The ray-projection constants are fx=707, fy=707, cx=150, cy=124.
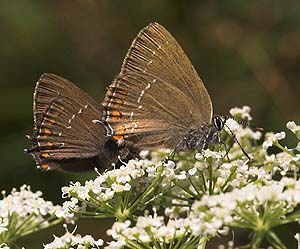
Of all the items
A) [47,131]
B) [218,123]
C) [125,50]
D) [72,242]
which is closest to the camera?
[72,242]

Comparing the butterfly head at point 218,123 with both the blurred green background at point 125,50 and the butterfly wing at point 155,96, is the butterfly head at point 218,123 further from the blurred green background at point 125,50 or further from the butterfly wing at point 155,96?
the blurred green background at point 125,50

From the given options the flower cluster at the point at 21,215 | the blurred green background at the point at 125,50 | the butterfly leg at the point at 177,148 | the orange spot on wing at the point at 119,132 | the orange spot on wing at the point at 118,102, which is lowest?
the flower cluster at the point at 21,215

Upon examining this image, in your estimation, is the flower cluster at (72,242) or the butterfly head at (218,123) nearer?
the flower cluster at (72,242)

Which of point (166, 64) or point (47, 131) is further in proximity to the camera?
point (47, 131)

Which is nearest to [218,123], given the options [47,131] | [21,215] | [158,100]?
[158,100]

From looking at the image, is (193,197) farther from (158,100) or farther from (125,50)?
(125,50)

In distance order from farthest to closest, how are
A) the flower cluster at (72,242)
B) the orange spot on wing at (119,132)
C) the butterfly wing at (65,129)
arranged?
the butterfly wing at (65,129) → the orange spot on wing at (119,132) → the flower cluster at (72,242)

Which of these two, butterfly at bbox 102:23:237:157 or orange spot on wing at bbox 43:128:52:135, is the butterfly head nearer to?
butterfly at bbox 102:23:237:157

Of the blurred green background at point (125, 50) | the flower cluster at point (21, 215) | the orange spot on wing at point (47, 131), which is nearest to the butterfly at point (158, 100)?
the orange spot on wing at point (47, 131)
